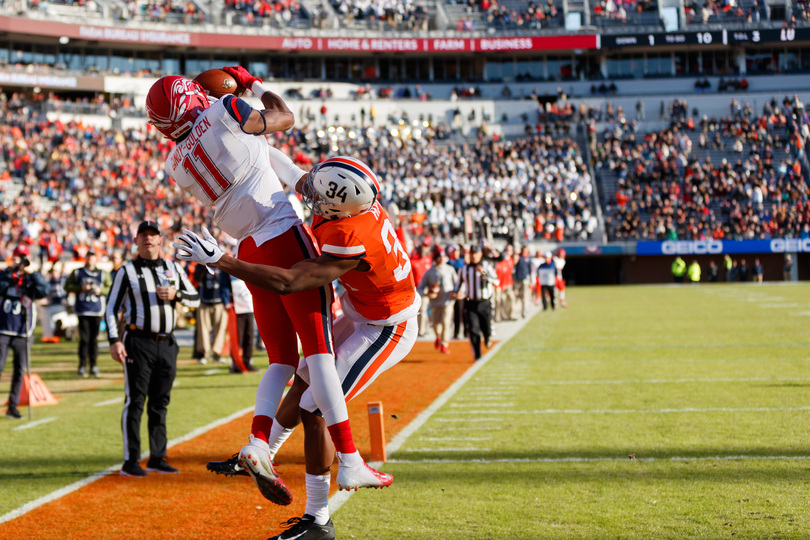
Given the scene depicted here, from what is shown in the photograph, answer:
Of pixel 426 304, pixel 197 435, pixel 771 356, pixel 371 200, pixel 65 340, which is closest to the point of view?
pixel 371 200

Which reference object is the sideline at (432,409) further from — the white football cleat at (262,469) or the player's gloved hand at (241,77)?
the player's gloved hand at (241,77)

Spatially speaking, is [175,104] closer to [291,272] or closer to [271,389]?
[291,272]

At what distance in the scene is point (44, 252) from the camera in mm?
26250

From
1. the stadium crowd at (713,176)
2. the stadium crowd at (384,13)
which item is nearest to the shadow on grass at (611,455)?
the stadium crowd at (713,176)

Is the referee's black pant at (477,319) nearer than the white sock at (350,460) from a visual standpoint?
No

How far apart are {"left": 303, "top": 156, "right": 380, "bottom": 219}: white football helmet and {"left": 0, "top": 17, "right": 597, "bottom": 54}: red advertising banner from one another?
1795 inches

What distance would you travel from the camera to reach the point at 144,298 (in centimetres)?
728

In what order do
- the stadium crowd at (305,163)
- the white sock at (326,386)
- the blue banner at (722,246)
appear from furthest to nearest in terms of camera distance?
the blue banner at (722,246) < the stadium crowd at (305,163) < the white sock at (326,386)

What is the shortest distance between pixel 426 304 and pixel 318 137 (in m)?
27.3

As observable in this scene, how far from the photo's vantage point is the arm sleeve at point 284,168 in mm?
4766

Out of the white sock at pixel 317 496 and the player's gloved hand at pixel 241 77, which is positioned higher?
the player's gloved hand at pixel 241 77

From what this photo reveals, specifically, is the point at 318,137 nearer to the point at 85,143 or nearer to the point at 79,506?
the point at 85,143

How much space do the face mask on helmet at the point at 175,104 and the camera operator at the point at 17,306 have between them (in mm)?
6035

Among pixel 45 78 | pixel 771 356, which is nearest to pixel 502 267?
pixel 771 356
